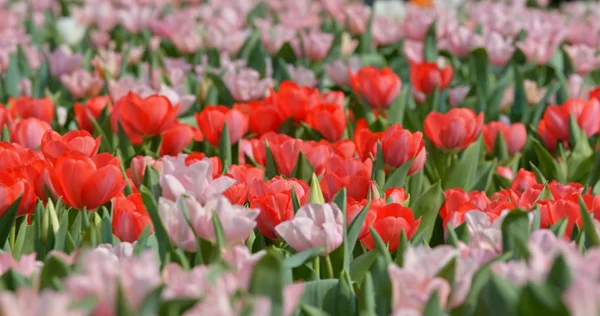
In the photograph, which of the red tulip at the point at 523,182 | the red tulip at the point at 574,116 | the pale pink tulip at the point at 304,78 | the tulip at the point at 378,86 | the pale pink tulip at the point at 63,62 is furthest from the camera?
the pale pink tulip at the point at 63,62

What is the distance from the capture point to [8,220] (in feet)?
4.98

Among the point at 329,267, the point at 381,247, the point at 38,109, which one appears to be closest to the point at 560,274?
the point at 381,247

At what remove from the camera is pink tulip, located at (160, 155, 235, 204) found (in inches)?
57.4

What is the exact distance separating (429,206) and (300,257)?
19.3 inches

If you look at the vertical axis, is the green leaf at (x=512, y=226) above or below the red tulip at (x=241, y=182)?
above

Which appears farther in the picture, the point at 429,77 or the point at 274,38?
the point at 274,38

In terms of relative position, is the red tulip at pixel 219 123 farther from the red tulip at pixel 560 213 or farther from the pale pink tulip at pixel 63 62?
the pale pink tulip at pixel 63 62

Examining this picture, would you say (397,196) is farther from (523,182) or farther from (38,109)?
(38,109)

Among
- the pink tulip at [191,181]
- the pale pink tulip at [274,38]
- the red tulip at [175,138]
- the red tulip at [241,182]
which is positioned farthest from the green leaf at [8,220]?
the pale pink tulip at [274,38]

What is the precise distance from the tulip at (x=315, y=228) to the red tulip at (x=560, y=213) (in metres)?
0.38

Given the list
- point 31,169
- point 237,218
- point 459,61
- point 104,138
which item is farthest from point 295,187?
point 459,61

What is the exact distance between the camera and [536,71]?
3578 millimetres

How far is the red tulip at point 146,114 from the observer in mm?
2137

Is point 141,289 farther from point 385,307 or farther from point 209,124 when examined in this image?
point 209,124
